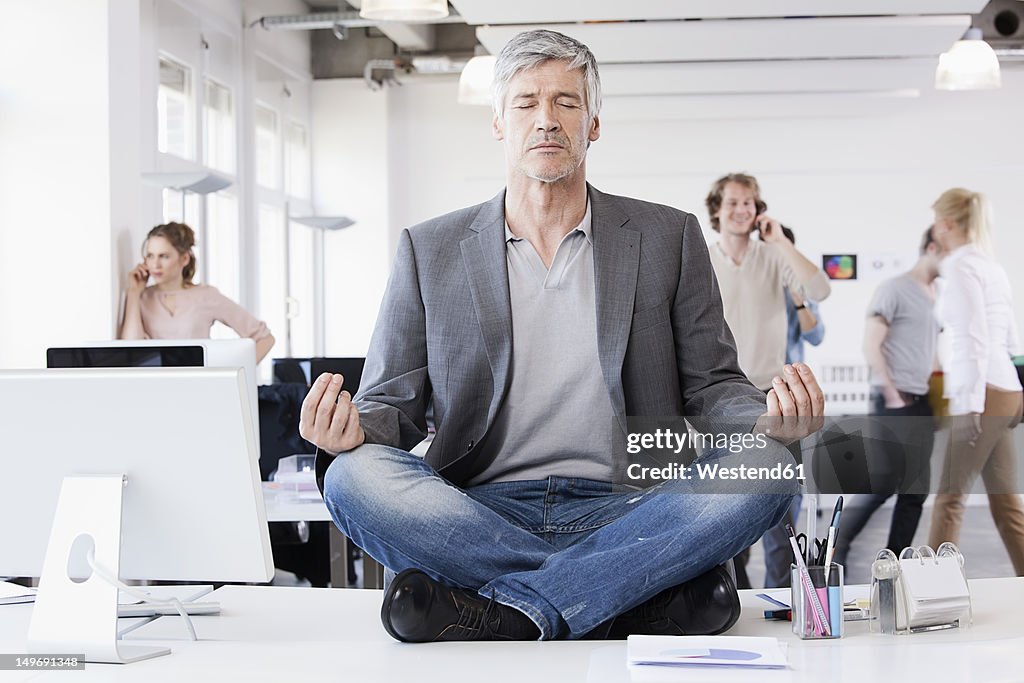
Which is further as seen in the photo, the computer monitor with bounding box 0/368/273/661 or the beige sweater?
the beige sweater

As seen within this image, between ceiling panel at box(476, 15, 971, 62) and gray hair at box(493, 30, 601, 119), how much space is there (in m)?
4.14

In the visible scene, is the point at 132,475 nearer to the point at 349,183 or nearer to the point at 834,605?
the point at 834,605

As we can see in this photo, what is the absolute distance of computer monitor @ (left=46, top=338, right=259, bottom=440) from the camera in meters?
3.21

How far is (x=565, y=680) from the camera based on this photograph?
1660 millimetres

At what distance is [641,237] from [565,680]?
1084mm

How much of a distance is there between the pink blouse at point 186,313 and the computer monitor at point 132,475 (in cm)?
416

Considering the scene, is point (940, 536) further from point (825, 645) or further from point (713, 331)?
point (825, 645)

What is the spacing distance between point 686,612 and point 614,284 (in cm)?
71

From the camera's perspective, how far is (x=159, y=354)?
10.6ft

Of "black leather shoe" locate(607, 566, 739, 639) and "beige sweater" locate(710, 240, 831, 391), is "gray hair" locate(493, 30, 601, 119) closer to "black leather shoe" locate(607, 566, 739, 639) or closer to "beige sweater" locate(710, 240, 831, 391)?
"black leather shoe" locate(607, 566, 739, 639)

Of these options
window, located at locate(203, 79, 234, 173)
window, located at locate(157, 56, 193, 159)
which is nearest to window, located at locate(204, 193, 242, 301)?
window, located at locate(203, 79, 234, 173)

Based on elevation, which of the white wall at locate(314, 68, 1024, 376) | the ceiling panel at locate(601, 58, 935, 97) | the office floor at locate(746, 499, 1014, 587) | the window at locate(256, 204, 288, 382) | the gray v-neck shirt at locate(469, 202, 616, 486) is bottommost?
the office floor at locate(746, 499, 1014, 587)

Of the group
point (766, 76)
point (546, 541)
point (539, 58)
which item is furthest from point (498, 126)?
point (766, 76)

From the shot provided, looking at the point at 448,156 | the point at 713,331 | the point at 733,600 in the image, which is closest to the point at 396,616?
the point at 733,600
